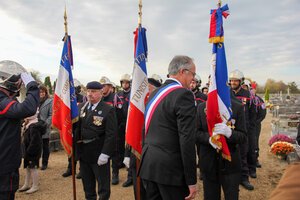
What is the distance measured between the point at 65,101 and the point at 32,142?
6.05 ft

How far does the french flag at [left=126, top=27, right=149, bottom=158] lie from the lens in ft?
13.8

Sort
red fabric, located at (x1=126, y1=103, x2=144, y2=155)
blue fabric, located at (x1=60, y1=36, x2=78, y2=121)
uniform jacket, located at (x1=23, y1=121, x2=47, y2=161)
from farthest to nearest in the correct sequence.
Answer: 1. uniform jacket, located at (x1=23, y1=121, x2=47, y2=161)
2. blue fabric, located at (x1=60, y1=36, x2=78, y2=121)
3. red fabric, located at (x1=126, y1=103, x2=144, y2=155)

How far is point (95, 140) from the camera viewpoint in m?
4.77

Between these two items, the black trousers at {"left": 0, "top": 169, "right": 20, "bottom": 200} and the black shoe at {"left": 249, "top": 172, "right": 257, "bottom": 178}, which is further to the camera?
the black shoe at {"left": 249, "top": 172, "right": 257, "bottom": 178}

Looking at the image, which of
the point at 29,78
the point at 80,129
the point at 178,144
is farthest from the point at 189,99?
the point at 80,129

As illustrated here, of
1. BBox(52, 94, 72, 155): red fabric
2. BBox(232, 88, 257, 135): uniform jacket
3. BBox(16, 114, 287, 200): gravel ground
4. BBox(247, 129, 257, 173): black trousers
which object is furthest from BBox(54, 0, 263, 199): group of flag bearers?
BBox(247, 129, 257, 173): black trousers

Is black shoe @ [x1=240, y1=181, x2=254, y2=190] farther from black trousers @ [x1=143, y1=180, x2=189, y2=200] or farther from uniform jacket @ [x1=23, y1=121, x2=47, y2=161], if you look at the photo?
uniform jacket @ [x1=23, y1=121, x2=47, y2=161]

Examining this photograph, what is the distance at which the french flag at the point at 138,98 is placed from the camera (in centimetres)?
421

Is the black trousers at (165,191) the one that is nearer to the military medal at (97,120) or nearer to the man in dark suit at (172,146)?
the man in dark suit at (172,146)

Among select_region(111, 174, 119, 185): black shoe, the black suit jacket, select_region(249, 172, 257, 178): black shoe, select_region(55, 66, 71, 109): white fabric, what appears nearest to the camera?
the black suit jacket

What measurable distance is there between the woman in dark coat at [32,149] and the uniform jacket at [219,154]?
4019mm

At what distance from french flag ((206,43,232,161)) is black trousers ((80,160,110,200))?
2176 mm

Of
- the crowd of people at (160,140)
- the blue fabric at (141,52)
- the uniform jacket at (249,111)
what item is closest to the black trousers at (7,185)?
the crowd of people at (160,140)

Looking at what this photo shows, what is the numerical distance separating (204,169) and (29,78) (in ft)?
9.16
